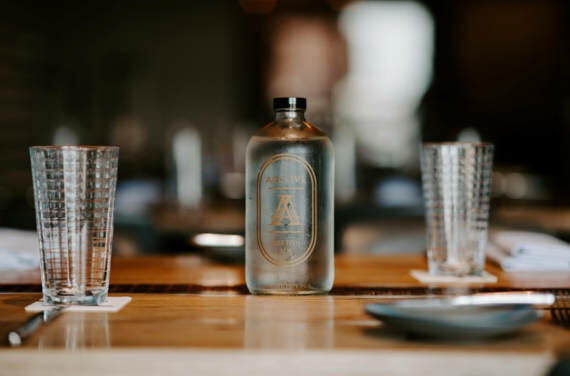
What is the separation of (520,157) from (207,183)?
2.24 meters

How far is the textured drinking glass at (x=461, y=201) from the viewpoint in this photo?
0.97 m

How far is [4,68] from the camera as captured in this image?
14.7 feet

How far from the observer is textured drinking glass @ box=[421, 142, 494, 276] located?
38.0 inches

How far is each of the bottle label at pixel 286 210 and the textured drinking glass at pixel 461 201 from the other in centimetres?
23

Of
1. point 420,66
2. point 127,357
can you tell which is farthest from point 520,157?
point 127,357

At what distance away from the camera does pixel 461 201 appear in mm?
968

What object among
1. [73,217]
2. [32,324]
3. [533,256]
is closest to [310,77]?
[533,256]

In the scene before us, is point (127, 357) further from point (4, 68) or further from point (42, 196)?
point (4, 68)

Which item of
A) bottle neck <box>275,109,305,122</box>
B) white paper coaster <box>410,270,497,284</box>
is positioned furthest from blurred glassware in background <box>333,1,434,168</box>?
bottle neck <box>275,109,305,122</box>

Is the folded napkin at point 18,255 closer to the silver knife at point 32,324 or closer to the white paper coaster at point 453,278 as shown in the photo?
the silver knife at point 32,324

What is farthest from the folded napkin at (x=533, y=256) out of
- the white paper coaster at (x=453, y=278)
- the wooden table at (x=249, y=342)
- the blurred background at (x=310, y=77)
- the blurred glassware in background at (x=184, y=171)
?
the blurred background at (x=310, y=77)

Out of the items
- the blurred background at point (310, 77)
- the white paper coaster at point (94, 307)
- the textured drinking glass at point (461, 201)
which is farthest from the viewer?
the blurred background at point (310, 77)

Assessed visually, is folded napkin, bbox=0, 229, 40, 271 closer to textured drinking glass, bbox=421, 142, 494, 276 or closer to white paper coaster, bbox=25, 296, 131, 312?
white paper coaster, bbox=25, 296, 131, 312

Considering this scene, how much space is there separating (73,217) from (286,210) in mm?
237
